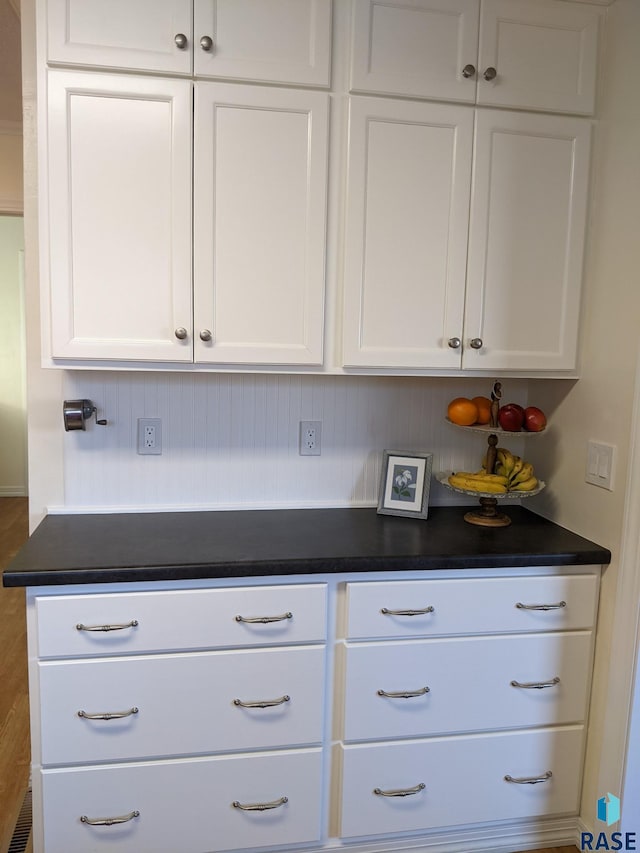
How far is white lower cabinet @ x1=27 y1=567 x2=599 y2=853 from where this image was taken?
5.00 ft

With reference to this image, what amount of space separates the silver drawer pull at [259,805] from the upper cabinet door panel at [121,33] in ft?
6.27

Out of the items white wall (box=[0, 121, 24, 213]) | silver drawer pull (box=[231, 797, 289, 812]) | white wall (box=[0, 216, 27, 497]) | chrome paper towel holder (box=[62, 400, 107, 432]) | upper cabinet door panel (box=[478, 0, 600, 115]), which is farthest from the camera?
white wall (box=[0, 216, 27, 497])

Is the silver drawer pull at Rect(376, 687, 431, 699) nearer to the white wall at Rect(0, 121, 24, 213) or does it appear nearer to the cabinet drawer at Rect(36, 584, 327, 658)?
the cabinet drawer at Rect(36, 584, 327, 658)

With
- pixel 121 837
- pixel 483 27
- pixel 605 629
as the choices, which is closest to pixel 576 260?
pixel 483 27

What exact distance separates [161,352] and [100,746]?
101 centimetres

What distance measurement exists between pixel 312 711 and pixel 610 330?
1.34 meters

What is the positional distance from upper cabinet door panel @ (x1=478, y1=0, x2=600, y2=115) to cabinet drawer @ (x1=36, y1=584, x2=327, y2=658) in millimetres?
1490

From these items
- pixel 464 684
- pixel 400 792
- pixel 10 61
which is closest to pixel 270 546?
pixel 464 684

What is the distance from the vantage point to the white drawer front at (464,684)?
1664 mm

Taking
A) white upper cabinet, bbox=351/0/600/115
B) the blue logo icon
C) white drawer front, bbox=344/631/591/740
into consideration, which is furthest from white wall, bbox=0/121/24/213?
the blue logo icon

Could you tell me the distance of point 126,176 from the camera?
1595 mm

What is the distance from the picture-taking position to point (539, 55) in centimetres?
176

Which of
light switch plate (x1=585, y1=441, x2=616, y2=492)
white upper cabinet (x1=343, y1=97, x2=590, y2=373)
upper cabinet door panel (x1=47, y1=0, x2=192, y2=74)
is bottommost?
light switch plate (x1=585, y1=441, x2=616, y2=492)

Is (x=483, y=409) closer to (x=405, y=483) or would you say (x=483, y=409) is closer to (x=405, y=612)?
(x=405, y=483)
